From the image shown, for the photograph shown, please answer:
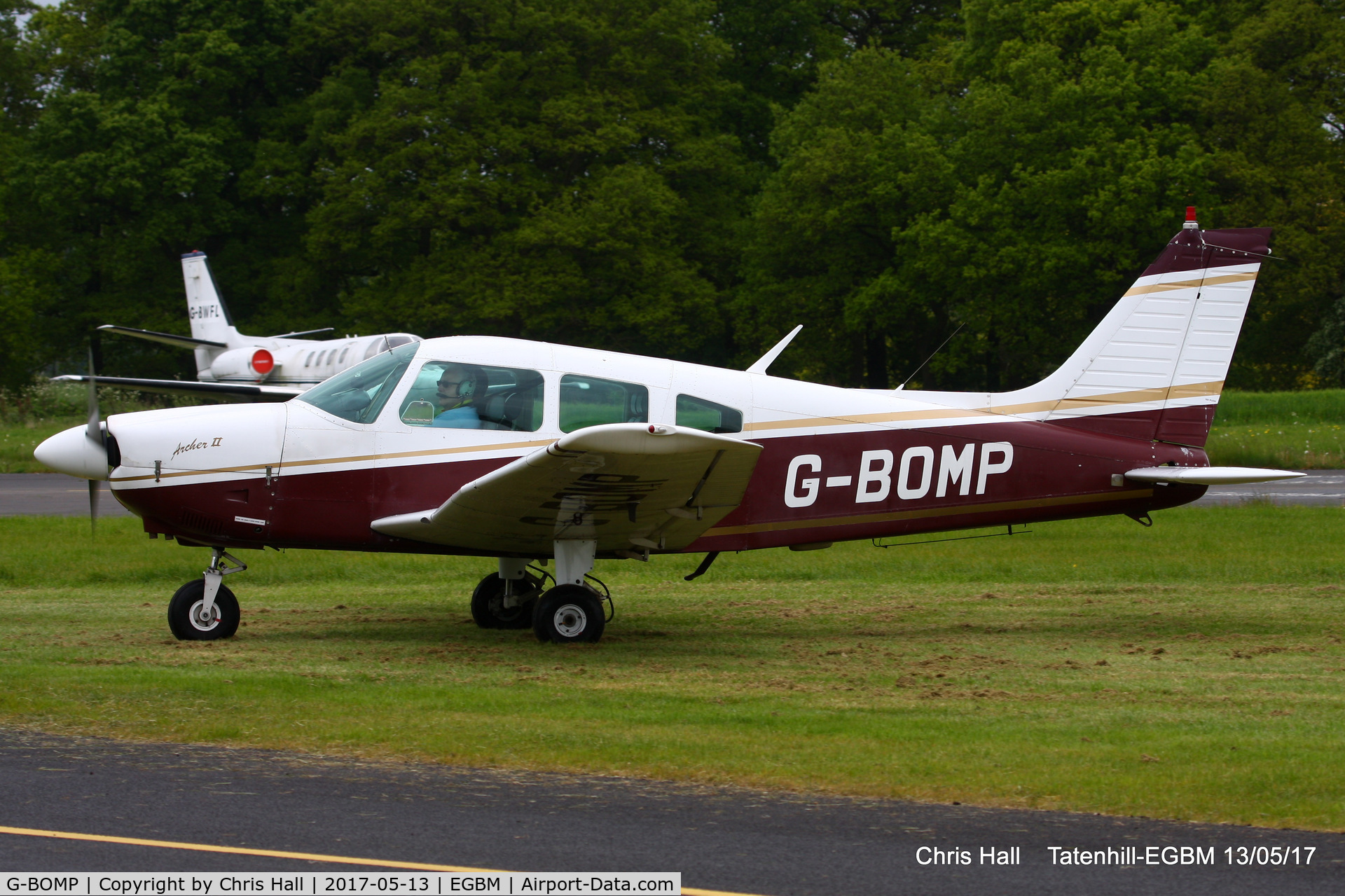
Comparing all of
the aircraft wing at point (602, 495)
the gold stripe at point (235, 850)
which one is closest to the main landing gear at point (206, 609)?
the aircraft wing at point (602, 495)

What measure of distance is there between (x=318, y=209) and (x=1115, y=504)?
43.7 m

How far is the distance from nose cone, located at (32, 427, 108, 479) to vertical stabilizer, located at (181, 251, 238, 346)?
29.8m

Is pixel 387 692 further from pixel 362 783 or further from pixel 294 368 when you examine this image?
pixel 294 368

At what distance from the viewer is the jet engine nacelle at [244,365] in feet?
113

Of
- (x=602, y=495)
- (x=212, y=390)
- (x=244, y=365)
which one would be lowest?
(x=602, y=495)

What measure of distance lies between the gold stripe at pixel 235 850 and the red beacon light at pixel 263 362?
1172 inches

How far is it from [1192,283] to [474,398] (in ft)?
19.8

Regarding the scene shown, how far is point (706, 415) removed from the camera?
34.0 feet

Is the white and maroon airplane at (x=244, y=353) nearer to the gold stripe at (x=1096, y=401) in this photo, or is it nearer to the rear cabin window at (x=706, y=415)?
the rear cabin window at (x=706, y=415)

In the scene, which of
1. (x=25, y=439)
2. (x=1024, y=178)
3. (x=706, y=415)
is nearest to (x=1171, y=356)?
(x=706, y=415)

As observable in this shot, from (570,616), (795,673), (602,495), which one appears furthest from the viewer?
(570,616)

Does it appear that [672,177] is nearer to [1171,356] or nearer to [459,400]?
[1171,356]

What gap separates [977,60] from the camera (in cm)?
4850

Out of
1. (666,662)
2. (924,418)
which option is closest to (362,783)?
(666,662)
